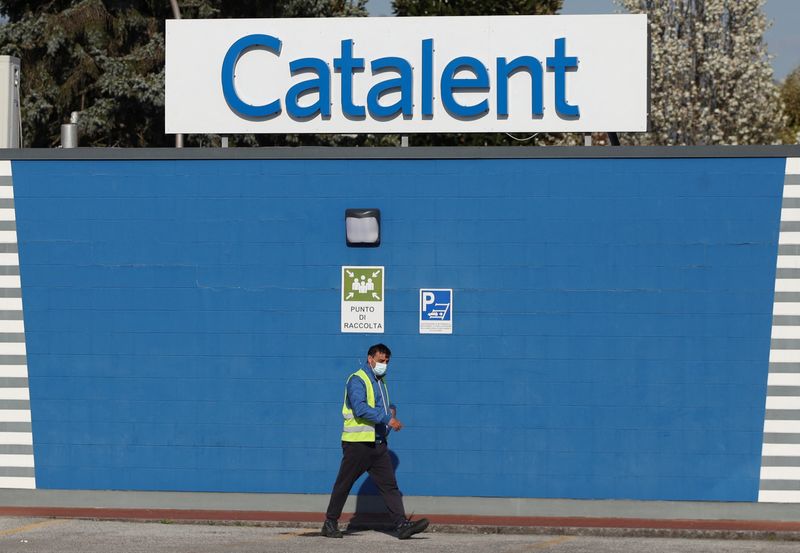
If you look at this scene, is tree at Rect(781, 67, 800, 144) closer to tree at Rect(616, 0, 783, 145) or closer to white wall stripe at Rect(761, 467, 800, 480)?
tree at Rect(616, 0, 783, 145)

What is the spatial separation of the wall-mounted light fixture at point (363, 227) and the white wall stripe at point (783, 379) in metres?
4.44

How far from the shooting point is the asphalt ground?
1283 cm

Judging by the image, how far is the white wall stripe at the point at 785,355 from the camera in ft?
46.2

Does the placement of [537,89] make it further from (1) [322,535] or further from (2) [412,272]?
(1) [322,535]

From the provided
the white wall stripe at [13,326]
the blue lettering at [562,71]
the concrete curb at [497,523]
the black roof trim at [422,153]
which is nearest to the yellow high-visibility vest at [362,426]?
the concrete curb at [497,523]

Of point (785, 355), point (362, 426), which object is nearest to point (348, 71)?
point (362, 426)

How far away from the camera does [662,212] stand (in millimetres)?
14320

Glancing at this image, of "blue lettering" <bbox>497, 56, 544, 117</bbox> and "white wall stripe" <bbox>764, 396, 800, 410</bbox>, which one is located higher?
"blue lettering" <bbox>497, 56, 544, 117</bbox>

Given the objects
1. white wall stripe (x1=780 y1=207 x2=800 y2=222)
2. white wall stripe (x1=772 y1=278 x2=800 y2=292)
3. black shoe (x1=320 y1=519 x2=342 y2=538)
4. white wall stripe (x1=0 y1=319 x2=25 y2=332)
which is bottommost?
black shoe (x1=320 y1=519 x2=342 y2=538)

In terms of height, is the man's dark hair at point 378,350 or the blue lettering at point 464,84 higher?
the blue lettering at point 464,84

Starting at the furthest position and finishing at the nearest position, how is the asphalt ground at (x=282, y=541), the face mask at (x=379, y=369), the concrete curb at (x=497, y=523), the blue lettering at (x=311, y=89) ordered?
the blue lettering at (x=311, y=89) → the concrete curb at (x=497, y=523) → the face mask at (x=379, y=369) → the asphalt ground at (x=282, y=541)

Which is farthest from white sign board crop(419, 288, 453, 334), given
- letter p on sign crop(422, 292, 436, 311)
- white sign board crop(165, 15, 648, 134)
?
white sign board crop(165, 15, 648, 134)

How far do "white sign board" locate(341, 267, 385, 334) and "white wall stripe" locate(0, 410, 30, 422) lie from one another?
12.2 ft

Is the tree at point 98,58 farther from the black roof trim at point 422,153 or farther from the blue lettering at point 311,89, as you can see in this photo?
the black roof trim at point 422,153
